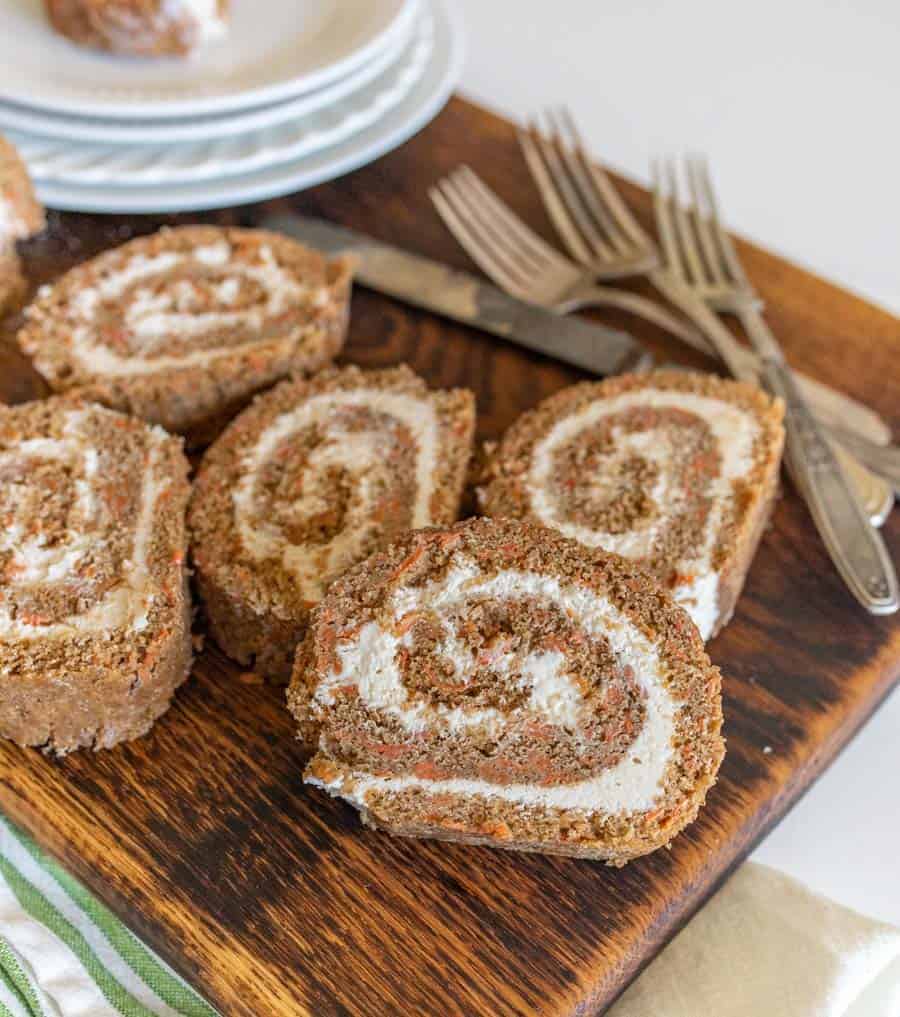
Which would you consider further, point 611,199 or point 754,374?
point 611,199

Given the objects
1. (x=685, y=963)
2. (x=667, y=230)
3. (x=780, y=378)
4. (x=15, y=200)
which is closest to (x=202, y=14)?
(x=15, y=200)

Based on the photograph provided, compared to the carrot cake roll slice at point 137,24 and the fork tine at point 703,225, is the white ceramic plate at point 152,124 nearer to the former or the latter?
the carrot cake roll slice at point 137,24

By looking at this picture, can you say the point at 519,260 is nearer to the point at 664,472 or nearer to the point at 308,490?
the point at 664,472

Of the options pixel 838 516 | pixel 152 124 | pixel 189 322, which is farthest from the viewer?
pixel 152 124

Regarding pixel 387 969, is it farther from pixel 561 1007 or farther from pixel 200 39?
pixel 200 39

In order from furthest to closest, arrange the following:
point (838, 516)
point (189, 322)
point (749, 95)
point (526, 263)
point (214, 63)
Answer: point (749, 95), point (214, 63), point (526, 263), point (189, 322), point (838, 516)

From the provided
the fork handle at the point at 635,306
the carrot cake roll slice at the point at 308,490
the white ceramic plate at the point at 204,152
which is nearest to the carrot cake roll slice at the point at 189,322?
the carrot cake roll slice at the point at 308,490

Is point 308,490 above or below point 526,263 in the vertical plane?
below
